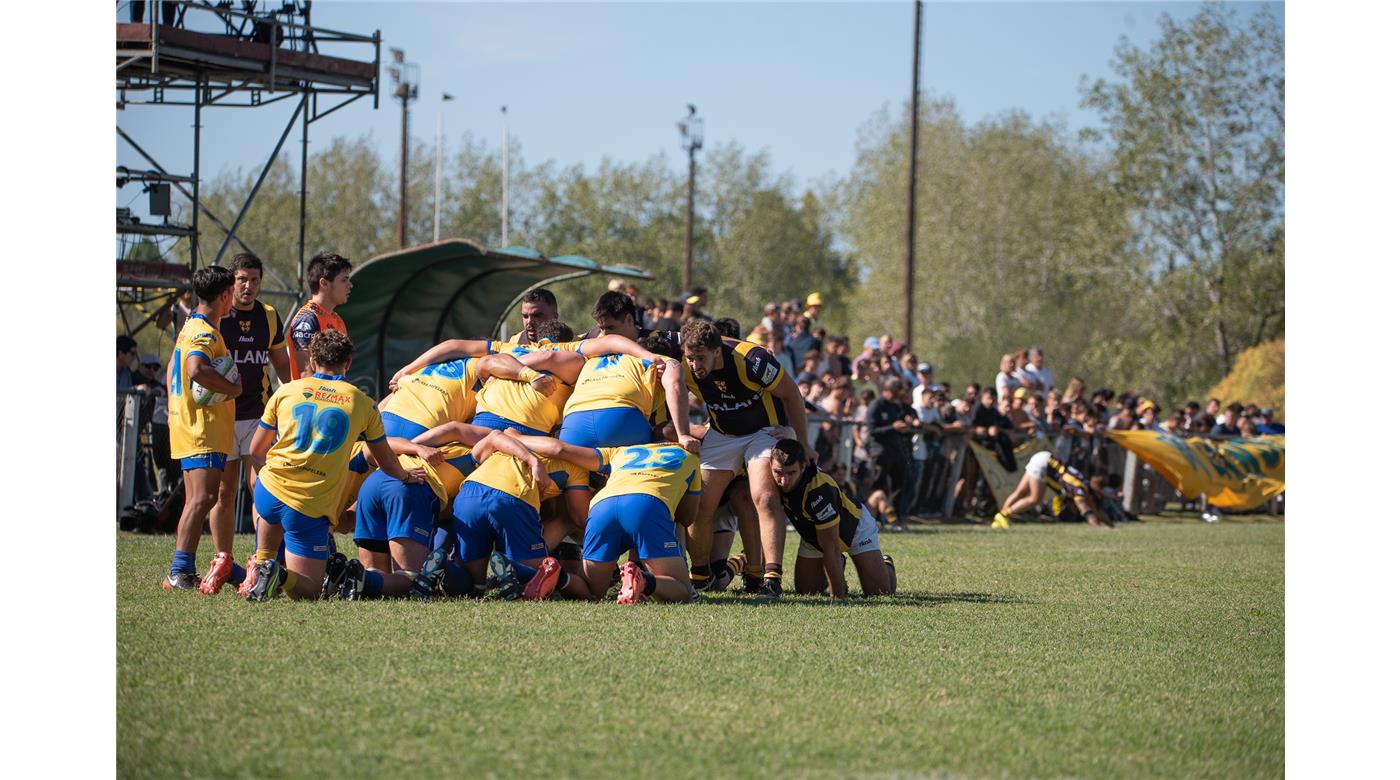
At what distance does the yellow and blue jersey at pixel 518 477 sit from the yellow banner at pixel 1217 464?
1394 cm

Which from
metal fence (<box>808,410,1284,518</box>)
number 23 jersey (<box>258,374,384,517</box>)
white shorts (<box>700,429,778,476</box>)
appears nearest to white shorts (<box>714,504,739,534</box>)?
white shorts (<box>700,429,778,476</box>)

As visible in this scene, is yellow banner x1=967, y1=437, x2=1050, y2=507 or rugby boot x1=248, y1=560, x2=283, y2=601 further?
yellow banner x1=967, y1=437, x2=1050, y2=507

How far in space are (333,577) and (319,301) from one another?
2154 millimetres

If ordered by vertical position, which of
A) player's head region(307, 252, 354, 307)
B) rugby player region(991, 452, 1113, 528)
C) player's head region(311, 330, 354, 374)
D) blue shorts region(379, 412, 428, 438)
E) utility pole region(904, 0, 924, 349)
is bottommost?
rugby player region(991, 452, 1113, 528)

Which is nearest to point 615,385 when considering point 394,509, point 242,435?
point 394,509

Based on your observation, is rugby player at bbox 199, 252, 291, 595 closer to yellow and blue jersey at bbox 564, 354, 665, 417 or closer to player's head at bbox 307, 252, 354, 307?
player's head at bbox 307, 252, 354, 307

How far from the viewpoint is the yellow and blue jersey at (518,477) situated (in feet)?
26.0

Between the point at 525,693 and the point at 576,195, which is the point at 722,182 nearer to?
the point at 576,195

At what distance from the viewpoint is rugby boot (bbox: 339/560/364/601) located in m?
7.62

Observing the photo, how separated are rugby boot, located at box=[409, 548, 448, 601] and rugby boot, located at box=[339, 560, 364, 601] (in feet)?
0.96

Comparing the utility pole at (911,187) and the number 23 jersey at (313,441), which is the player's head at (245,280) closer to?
the number 23 jersey at (313,441)

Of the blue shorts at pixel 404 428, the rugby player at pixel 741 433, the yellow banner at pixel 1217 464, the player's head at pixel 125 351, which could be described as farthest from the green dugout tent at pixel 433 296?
the yellow banner at pixel 1217 464
